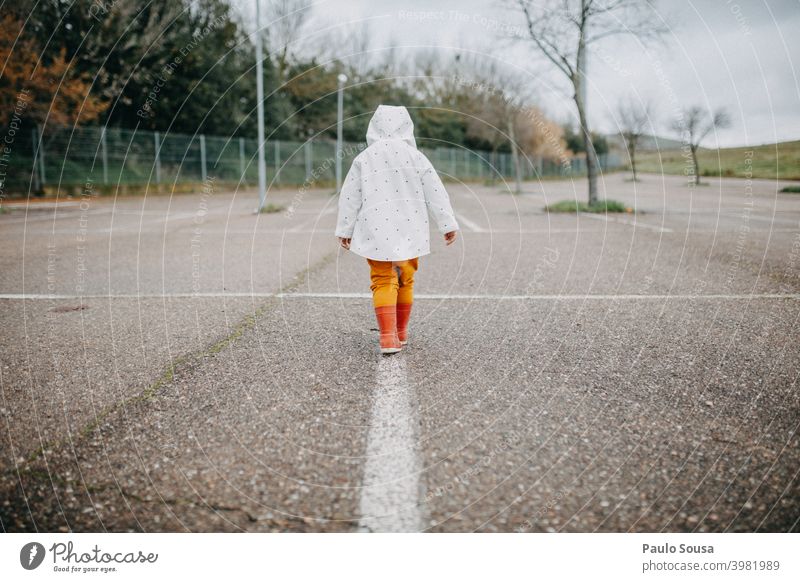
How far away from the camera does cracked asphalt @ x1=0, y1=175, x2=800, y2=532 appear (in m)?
1.92


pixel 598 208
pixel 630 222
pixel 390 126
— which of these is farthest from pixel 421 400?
pixel 598 208

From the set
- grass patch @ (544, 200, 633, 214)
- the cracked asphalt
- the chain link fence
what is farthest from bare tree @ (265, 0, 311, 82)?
the cracked asphalt

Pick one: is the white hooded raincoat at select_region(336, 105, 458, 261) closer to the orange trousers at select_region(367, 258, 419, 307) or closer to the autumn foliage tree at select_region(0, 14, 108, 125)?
the orange trousers at select_region(367, 258, 419, 307)

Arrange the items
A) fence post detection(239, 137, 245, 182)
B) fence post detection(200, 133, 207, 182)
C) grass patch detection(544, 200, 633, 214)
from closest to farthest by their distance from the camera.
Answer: grass patch detection(544, 200, 633, 214), fence post detection(200, 133, 207, 182), fence post detection(239, 137, 245, 182)

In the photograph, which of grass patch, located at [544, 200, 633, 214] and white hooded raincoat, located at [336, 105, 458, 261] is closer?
white hooded raincoat, located at [336, 105, 458, 261]

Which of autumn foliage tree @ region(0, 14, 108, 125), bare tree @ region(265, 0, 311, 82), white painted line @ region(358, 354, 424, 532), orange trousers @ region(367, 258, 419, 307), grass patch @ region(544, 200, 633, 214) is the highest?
bare tree @ region(265, 0, 311, 82)

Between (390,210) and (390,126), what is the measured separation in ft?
1.82

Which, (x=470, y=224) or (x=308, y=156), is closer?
(x=470, y=224)

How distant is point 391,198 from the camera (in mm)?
3586

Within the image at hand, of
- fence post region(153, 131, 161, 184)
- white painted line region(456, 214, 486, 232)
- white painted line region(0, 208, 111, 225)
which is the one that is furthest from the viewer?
fence post region(153, 131, 161, 184)

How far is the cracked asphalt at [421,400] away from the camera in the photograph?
6.31ft

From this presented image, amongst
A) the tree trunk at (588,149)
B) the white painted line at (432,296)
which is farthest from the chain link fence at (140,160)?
the white painted line at (432,296)

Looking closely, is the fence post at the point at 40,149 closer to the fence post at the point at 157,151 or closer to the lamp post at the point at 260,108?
the fence post at the point at 157,151

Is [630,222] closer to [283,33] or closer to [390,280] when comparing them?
[390,280]
